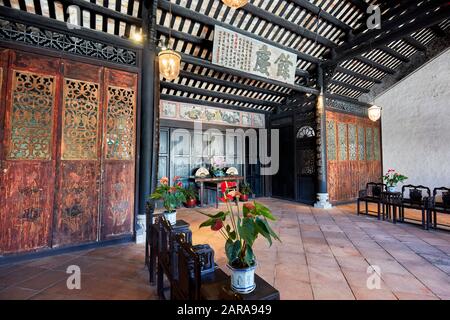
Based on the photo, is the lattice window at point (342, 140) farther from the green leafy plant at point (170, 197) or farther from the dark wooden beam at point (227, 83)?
the green leafy plant at point (170, 197)

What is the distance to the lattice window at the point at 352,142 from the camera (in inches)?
264

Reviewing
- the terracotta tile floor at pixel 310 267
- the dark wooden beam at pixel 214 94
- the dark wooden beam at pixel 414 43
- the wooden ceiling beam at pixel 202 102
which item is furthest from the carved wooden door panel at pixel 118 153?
the dark wooden beam at pixel 414 43

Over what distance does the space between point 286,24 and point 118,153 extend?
13.5 ft

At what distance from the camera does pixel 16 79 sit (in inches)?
107

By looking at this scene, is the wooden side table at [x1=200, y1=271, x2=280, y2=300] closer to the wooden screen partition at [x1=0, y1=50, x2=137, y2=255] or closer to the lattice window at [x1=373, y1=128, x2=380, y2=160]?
the wooden screen partition at [x1=0, y1=50, x2=137, y2=255]

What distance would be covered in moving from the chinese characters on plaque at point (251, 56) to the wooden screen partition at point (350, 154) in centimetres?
230

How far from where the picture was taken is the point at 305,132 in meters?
6.47

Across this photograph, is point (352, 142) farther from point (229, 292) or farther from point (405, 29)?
point (229, 292)

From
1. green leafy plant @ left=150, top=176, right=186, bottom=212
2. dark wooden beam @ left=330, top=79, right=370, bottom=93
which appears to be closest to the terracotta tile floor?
green leafy plant @ left=150, top=176, right=186, bottom=212

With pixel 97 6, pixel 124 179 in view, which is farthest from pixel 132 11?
pixel 124 179

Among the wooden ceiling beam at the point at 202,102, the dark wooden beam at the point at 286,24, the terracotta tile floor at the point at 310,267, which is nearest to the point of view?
the terracotta tile floor at the point at 310,267

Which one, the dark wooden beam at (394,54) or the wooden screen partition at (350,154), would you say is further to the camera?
the wooden screen partition at (350,154)

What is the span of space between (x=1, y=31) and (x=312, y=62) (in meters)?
6.03

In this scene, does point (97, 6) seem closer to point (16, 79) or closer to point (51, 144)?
point (16, 79)
